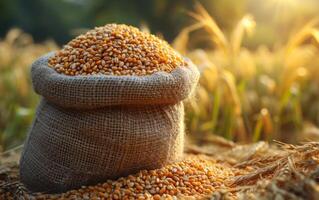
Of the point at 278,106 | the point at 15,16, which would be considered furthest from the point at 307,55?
the point at 15,16

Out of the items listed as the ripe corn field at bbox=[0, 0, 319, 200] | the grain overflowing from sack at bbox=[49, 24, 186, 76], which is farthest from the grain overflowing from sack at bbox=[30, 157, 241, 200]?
the grain overflowing from sack at bbox=[49, 24, 186, 76]

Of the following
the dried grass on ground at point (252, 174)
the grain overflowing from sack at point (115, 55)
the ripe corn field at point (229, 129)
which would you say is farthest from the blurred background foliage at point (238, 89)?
the grain overflowing from sack at point (115, 55)

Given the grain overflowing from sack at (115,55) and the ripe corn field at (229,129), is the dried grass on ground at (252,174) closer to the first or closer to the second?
the ripe corn field at (229,129)

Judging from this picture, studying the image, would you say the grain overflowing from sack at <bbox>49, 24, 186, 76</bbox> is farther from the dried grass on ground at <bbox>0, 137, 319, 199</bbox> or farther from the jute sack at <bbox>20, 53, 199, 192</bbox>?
the dried grass on ground at <bbox>0, 137, 319, 199</bbox>

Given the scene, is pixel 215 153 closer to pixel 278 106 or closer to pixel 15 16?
pixel 278 106

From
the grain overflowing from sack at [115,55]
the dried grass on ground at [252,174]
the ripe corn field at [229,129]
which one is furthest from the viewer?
the grain overflowing from sack at [115,55]

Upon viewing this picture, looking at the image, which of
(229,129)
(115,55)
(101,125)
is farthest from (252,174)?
(229,129)
